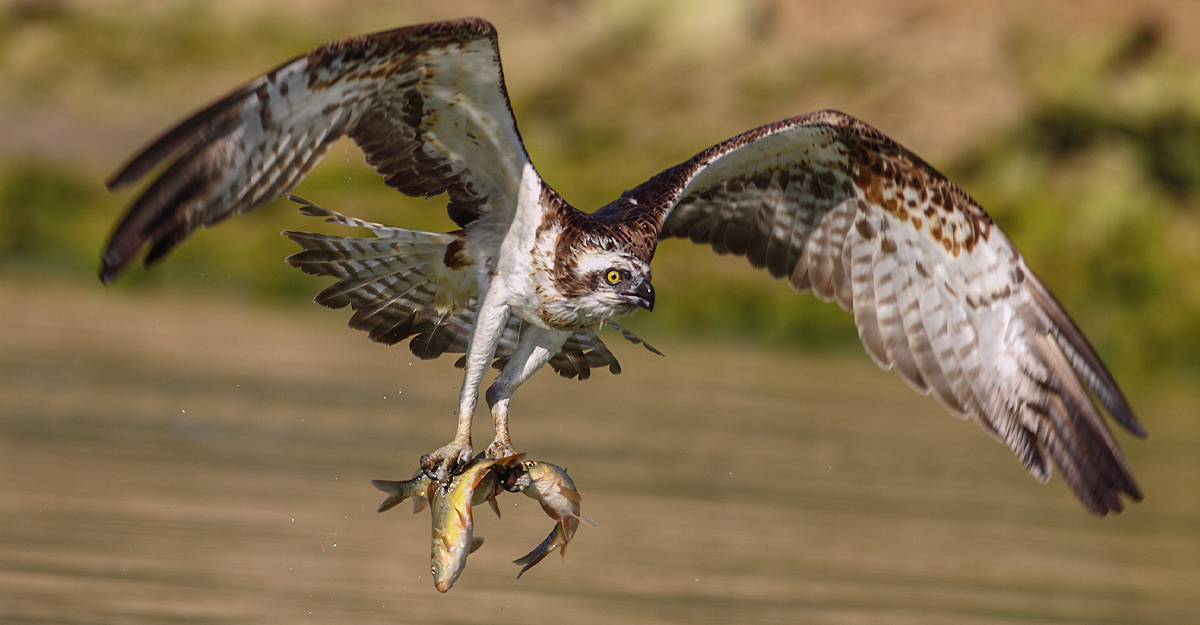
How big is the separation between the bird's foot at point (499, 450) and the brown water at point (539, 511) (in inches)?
31.6

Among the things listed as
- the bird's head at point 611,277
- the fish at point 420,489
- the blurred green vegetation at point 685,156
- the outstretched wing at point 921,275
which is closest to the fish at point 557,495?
the fish at point 420,489

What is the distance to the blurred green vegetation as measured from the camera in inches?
889

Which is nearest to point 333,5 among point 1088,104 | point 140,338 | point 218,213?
point 1088,104

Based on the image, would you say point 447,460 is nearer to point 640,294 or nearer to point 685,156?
point 640,294

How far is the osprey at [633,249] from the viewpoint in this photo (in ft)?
24.5

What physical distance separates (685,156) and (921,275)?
19.5 metres

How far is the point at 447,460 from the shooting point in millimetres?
7934

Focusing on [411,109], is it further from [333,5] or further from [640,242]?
[333,5]

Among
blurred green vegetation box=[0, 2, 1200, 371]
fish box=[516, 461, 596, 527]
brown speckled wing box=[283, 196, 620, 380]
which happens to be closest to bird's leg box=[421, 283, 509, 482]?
brown speckled wing box=[283, 196, 620, 380]

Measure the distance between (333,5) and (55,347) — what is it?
20592mm

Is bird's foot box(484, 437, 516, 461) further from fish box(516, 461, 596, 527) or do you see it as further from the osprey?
fish box(516, 461, 596, 527)

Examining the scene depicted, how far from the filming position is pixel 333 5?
114ft

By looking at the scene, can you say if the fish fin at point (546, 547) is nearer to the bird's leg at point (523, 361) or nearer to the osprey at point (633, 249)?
the osprey at point (633, 249)

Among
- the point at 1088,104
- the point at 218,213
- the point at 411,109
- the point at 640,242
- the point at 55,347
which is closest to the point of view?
the point at 218,213
